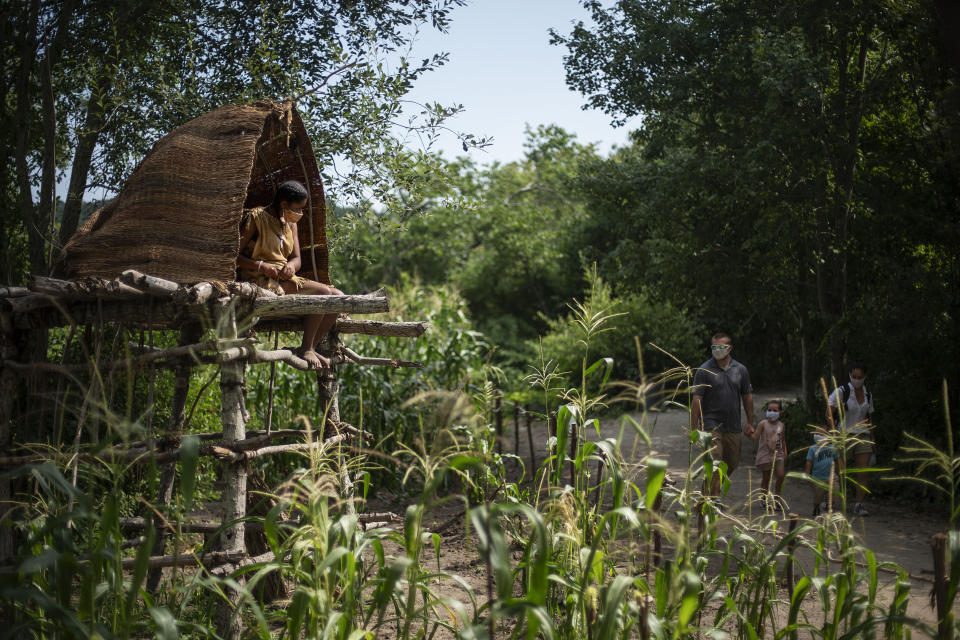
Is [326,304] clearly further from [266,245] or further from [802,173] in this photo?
[802,173]

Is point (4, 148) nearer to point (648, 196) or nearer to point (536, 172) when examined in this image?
point (648, 196)

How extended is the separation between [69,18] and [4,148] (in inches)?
50.7

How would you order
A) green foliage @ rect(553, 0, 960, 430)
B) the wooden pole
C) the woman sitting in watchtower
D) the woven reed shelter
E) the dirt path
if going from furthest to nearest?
1. green foliage @ rect(553, 0, 960, 430)
2. the dirt path
3. the woman sitting in watchtower
4. the wooden pole
5. the woven reed shelter

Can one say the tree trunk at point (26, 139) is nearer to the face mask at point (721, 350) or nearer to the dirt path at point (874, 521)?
the dirt path at point (874, 521)

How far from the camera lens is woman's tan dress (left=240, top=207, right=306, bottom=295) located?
4.38m

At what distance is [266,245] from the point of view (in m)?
4.43

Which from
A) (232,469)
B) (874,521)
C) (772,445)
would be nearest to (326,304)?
(232,469)

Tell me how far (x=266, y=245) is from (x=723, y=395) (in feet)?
11.6

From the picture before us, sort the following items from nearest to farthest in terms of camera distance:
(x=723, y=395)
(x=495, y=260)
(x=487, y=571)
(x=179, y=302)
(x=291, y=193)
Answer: (x=487, y=571) < (x=179, y=302) < (x=291, y=193) < (x=723, y=395) < (x=495, y=260)

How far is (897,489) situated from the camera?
7.85m

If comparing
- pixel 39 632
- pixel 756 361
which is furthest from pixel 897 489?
pixel 39 632

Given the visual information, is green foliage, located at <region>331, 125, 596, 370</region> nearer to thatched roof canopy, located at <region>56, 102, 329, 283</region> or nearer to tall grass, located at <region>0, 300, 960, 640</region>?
thatched roof canopy, located at <region>56, 102, 329, 283</region>

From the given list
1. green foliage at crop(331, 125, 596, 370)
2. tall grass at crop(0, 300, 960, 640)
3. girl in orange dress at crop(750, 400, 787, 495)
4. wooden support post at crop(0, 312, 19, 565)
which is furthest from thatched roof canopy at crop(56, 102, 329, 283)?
green foliage at crop(331, 125, 596, 370)

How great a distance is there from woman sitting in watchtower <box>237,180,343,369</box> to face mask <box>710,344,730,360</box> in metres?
3.01
